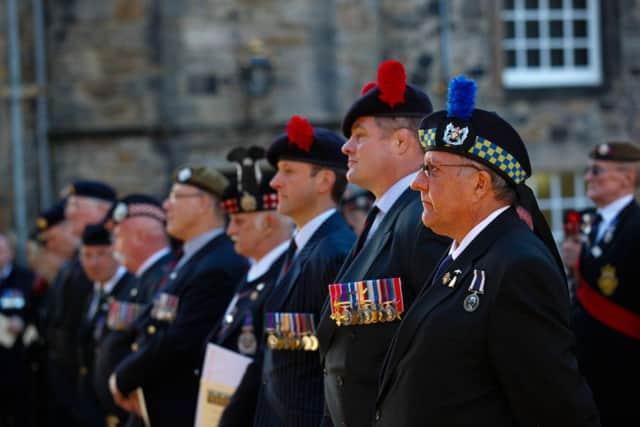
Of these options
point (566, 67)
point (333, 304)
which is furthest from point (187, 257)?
point (566, 67)

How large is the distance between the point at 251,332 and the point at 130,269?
7.88 ft

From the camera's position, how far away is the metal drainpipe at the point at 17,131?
1548 cm

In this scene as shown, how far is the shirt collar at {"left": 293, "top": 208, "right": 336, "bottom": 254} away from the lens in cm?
548

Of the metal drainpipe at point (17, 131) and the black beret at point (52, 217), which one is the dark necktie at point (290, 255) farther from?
the metal drainpipe at point (17, 131)

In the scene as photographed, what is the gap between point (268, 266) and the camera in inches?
237

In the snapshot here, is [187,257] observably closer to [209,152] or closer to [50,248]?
[50,248]

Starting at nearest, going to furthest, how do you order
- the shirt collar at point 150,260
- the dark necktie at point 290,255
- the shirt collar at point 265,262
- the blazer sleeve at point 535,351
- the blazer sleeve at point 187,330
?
the blazer sleeve at point 535,351
the dark necktie at point 290,255
the shirt collar at point 265,262
the blazer sleeve at point 187,330
the shirt collar at point 150,260

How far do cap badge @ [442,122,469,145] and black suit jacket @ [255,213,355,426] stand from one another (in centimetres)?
145

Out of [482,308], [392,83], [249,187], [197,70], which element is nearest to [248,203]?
[249,187]

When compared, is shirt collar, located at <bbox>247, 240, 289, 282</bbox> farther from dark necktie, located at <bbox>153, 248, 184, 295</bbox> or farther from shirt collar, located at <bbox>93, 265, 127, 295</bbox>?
shirt collar, located at <bbox>93, 265, 127, 295</bbox>

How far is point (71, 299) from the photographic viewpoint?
983 cm

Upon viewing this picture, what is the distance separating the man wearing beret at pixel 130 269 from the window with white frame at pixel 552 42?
9.83m

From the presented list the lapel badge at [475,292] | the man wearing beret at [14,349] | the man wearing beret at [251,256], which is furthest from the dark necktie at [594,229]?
the man wearing beret at [14,349]

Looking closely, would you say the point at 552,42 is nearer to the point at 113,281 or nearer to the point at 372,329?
the point at 113,281
